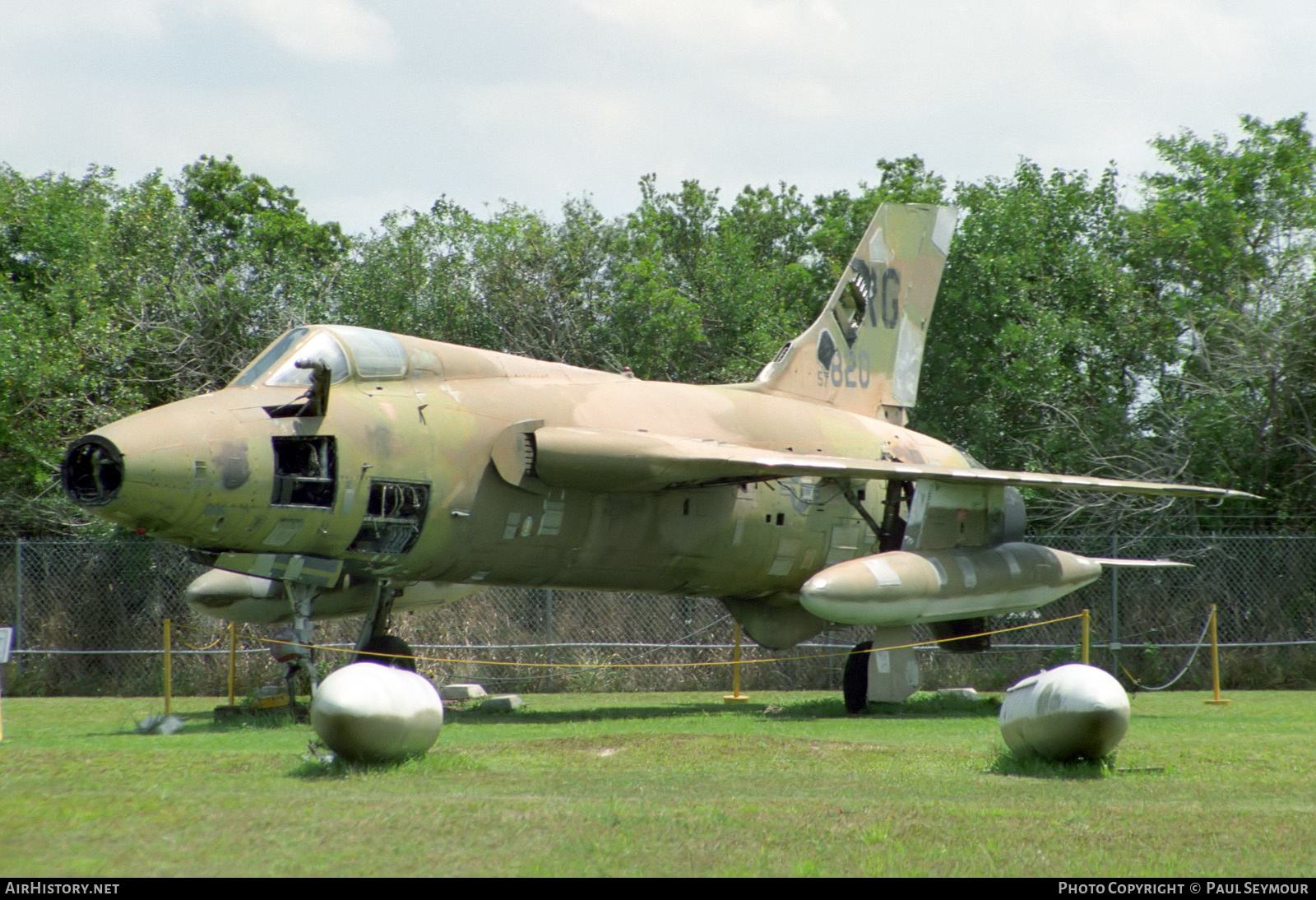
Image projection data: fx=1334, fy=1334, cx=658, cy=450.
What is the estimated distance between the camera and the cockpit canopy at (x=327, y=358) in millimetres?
12812

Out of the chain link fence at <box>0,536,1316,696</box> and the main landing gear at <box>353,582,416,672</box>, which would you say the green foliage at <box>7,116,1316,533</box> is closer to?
Result: the chain link fence at <box>0,536,1316,696</box>

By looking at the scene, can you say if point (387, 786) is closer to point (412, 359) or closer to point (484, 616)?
point (412, 359)

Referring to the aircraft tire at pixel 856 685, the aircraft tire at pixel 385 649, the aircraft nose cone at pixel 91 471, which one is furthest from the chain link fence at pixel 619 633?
the aircraft nose cone at pixel 91 471

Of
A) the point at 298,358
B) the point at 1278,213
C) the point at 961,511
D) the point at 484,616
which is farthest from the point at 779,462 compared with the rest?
the point at 1278,213

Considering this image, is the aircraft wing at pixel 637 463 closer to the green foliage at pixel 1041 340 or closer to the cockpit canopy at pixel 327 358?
the cockpit canopy at pixel 327 358

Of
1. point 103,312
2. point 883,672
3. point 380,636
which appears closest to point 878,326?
point 883,672

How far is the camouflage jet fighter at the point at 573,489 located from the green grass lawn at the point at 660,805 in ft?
6.06

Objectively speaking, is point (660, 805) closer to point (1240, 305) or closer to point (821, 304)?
point (1240, 305)

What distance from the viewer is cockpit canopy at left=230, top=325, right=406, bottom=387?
12.8 m

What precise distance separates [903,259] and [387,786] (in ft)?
42.3

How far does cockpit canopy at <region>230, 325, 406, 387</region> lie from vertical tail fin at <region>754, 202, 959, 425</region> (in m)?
6.30

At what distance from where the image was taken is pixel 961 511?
1620 centimetres

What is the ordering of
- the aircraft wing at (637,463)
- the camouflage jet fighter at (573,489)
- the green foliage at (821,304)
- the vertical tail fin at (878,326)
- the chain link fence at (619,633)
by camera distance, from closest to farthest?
1. the camouflage jet fighter at (573,489)
2. the aircraft wing at (637,463)
3. the vertical tail fin at (878,326)
4. the chain link fence at (619,633)
5. the green foliage at (821,304)

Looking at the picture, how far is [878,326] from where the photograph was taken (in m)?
19.1
